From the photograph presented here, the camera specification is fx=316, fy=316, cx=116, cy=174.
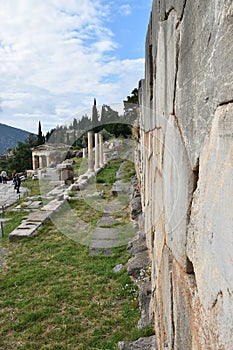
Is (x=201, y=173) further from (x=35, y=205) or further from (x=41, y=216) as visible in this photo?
(x=35, y=205)

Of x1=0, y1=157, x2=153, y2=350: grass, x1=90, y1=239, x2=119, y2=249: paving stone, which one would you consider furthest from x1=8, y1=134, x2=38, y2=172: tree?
x1=90, y1=239, x2=119, y2=249: paving stone

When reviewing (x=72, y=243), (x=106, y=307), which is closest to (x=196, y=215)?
(x=106, y=307)

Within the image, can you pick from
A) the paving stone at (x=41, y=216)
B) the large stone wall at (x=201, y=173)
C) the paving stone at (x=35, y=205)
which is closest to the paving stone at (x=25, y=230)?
the paving stone at (x=41, y=216)

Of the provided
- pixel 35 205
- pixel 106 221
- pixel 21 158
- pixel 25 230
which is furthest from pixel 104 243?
pixel 21 158

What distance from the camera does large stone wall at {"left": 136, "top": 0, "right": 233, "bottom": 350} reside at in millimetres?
795

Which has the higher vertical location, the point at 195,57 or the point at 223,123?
the point at 195,57

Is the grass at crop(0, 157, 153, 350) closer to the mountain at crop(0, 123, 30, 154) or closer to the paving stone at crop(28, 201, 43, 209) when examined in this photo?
the paving stone at crop(28, 201, 43, 209)

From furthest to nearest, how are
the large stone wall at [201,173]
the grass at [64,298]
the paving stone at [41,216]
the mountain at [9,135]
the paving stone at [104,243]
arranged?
1. the mountain at [9,135]
2. the paving stone at [41,216]
3. the paving stone at [104,243]
4. the grass at [64,298]
5. the large stone wall at [201,173]

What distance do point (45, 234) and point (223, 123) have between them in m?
6.89

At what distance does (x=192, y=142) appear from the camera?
1126 millimetres

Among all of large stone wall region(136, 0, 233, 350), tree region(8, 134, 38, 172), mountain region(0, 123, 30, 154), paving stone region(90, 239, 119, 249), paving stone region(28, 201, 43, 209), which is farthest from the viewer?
mountain region(0, 123, 30, 154)

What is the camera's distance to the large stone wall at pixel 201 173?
79 centimetres

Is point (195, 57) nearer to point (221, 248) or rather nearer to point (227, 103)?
point (227, 103)

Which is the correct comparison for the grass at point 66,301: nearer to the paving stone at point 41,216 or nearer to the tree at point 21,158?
the paving stone at point 41,216
